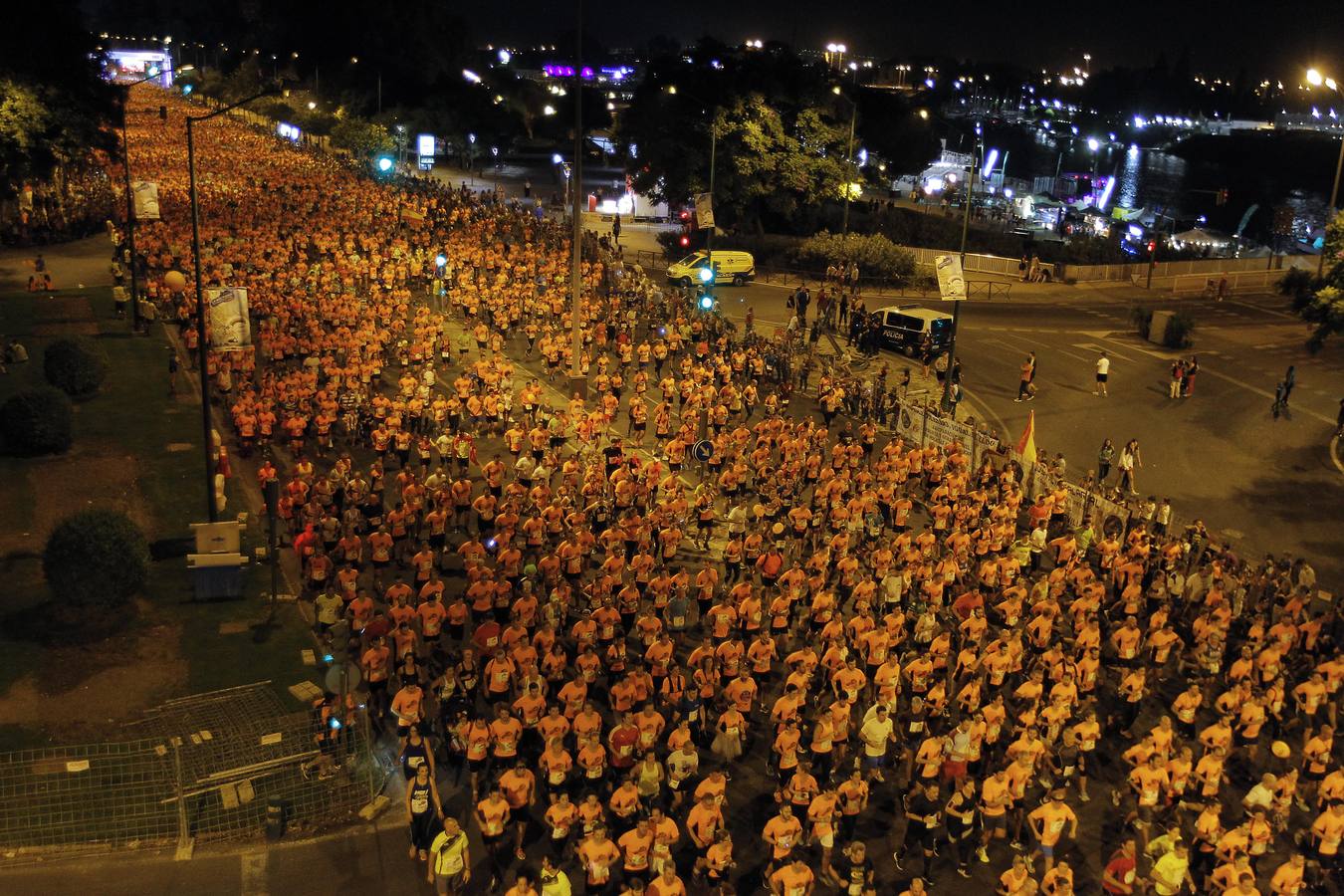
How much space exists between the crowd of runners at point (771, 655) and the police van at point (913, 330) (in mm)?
7752

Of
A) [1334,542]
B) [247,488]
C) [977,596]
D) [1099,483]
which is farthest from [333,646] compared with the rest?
[1334,542]

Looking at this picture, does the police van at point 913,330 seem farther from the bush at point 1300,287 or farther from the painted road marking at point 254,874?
the painted road marking at point 254,874

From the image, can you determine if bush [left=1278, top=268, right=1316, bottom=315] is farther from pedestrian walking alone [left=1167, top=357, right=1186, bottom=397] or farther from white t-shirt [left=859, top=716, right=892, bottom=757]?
white t-shirt [left=859, top=716, right=892, bottom=757]

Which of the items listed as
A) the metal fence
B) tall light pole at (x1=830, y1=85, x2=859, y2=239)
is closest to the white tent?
tall light pole at (x1=830, y1=85, x2=859, y2=239)

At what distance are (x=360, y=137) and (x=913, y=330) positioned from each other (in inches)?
2352

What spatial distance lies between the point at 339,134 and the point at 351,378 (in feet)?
215

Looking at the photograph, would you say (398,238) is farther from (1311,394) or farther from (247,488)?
(1311,394)

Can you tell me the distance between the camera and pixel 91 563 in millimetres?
16703

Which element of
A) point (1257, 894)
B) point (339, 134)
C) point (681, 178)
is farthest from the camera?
point (339, 134)

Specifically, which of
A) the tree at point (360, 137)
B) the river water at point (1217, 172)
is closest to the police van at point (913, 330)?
the tree at point (360, 137)

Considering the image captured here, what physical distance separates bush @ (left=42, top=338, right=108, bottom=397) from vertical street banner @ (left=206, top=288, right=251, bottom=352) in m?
10.6

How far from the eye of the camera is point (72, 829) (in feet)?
40.8

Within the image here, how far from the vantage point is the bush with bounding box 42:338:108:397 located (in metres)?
28.0

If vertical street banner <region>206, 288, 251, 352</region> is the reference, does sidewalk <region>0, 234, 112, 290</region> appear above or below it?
below
